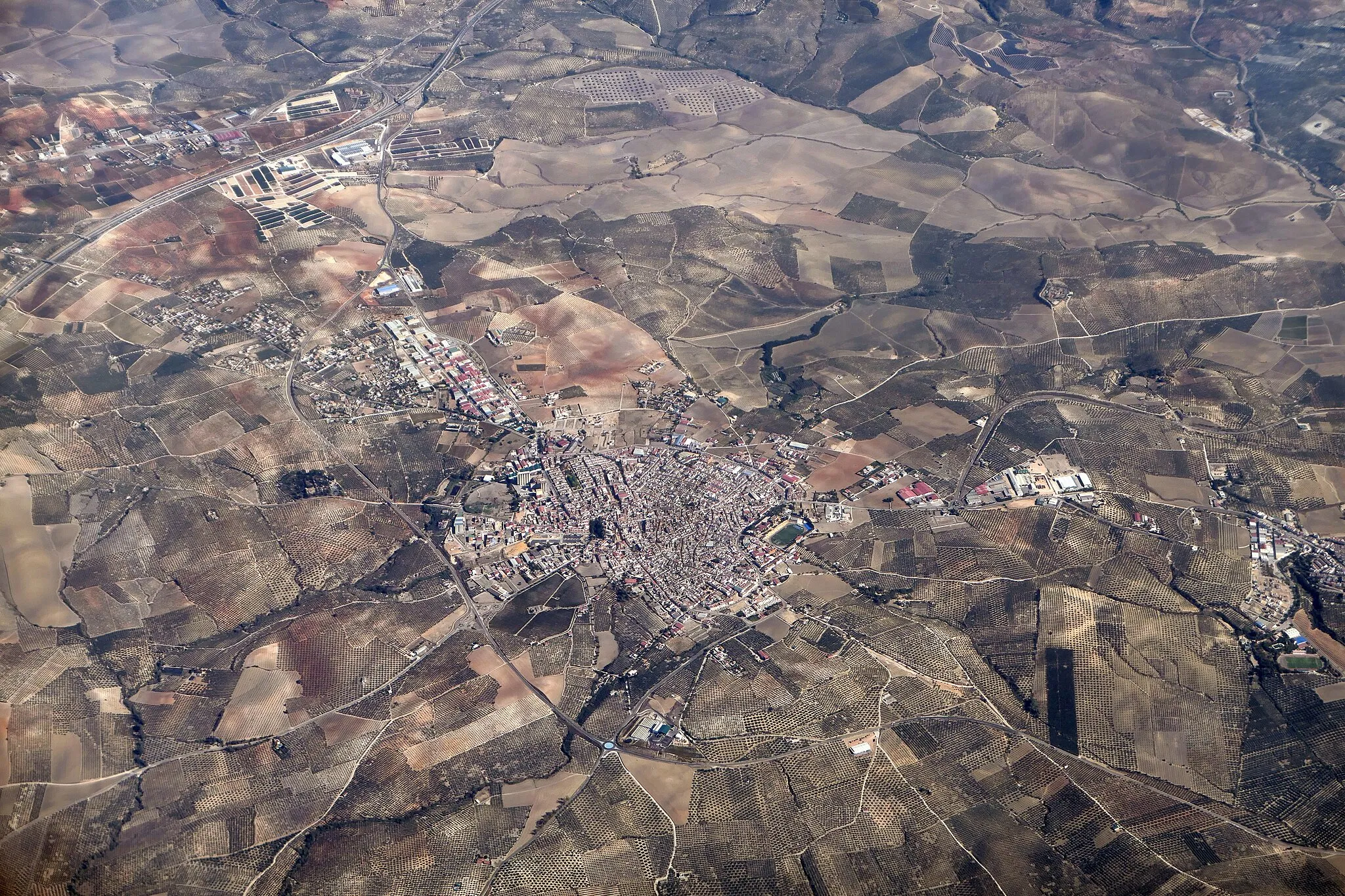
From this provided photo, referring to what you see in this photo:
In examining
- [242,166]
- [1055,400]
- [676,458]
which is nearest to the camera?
[676,458]

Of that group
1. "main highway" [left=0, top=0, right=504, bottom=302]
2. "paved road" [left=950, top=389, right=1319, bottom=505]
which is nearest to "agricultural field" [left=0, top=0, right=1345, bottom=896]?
"paved road" [left=950, top=389, right=1319, bottom=505]

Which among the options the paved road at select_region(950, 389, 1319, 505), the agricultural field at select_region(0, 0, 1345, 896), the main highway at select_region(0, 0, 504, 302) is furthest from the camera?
the main highway at select_region(0, 0, 504, 302)

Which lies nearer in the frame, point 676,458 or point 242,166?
point 676,458

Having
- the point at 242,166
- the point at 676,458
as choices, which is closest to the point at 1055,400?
the point at 676,458

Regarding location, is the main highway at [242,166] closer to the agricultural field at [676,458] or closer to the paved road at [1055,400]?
the agricultural field at [676,458]

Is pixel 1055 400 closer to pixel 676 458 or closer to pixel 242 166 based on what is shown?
pixel 676 458

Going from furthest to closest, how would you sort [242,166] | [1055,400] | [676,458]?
[242,166] → [1055,400] → [676,458]

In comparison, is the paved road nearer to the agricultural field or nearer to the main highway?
the agricultural field

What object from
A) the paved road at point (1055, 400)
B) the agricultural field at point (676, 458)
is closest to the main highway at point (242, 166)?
the agricultural field at point (676, 458)

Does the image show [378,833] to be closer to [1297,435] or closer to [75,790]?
[75,790]
